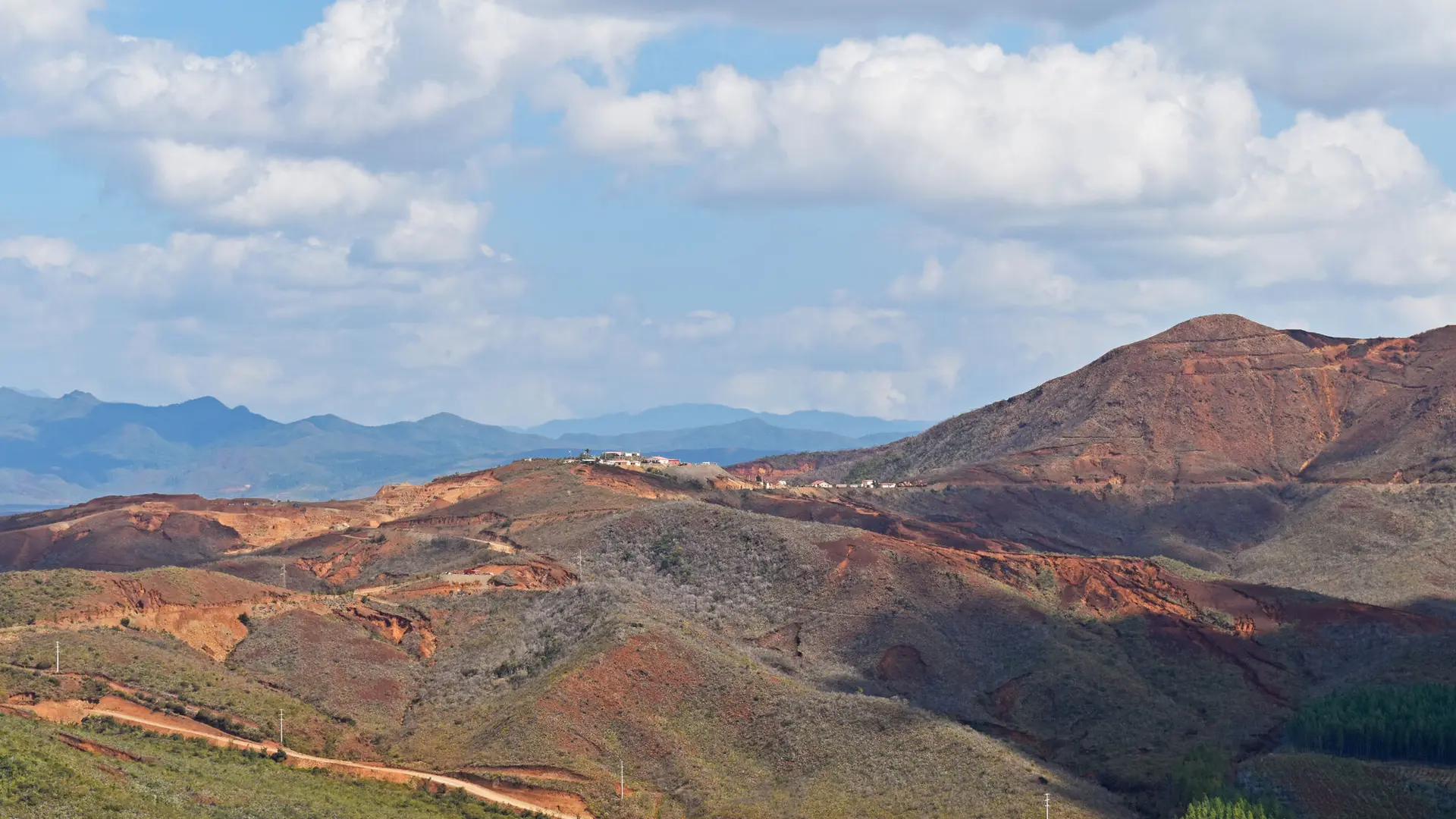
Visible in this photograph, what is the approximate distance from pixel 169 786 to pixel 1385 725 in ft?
189

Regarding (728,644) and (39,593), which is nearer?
(39,593)

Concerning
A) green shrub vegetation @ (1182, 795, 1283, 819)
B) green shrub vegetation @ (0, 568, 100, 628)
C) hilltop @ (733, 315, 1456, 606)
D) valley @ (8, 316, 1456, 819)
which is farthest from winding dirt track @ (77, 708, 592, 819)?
hilltop @ (733, 315, 1456, 606)

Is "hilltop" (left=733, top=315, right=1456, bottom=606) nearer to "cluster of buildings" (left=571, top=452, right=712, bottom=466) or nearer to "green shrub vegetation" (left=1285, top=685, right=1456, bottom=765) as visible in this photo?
"cluster of buildings" (left=571, top=452, right=712, bottom=466)

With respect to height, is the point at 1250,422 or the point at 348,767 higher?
the point at 1250,422

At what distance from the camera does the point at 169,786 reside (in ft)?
182

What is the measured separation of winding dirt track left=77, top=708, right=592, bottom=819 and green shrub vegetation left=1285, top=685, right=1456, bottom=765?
3782 cm

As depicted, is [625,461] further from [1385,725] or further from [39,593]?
[1385,725]

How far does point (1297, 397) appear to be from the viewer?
190 meters

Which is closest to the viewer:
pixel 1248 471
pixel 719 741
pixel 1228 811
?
pixel 1228 811

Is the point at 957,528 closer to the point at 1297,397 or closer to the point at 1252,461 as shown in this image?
the point at 1252,461

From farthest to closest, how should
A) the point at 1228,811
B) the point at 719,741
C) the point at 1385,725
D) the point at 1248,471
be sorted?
the point at 1248,471 → the point at 1385,725 → the point at 719,741 → the point at 1228,811

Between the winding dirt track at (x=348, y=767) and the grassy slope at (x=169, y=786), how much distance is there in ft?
4.54

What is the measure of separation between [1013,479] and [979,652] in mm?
81015

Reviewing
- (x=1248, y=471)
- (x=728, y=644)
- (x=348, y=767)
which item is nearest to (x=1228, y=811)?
(x=728, y=644)
